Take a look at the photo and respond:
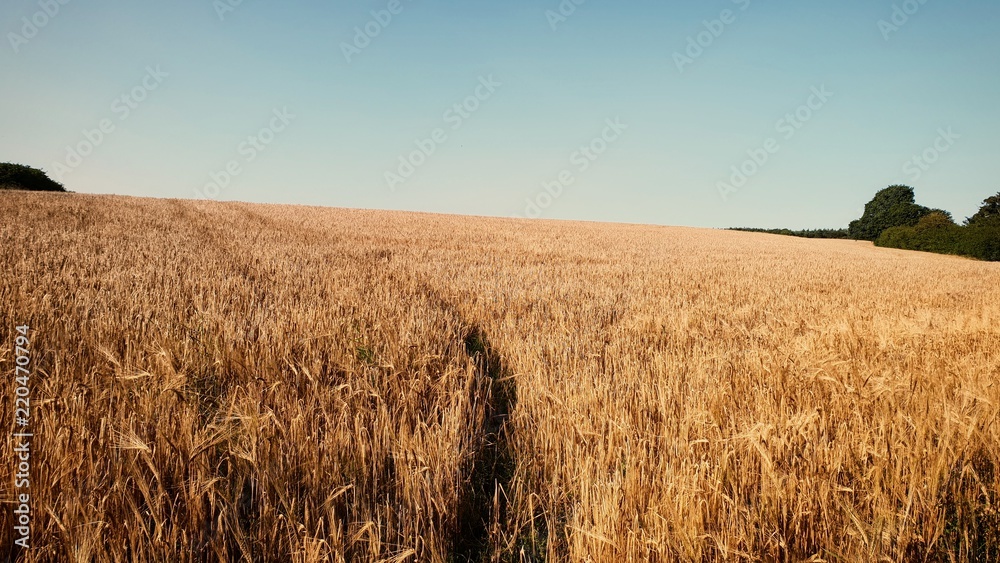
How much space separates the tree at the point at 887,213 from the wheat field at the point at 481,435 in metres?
70.7

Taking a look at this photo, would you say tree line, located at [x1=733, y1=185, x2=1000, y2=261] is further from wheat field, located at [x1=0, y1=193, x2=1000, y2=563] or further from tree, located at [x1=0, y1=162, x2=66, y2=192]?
tree, located at [x1=0, y1=162, x2=66, y2=192]

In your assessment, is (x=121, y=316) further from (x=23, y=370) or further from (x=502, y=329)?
(x=502, y=329)

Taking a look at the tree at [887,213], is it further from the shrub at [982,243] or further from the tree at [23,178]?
the tree at [23,178]

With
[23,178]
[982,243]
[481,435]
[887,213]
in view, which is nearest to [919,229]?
[982,243]

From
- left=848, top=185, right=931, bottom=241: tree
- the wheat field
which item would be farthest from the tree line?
the wheat field

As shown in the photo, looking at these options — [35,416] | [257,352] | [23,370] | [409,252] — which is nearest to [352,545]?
[35,416]

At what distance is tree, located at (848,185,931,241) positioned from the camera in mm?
56656

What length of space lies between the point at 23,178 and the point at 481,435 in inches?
2940

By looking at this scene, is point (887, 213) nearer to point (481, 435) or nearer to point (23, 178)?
point (481, 435)

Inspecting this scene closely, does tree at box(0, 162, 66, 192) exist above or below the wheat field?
above

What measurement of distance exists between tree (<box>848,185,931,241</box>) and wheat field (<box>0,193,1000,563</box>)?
70.7 metres

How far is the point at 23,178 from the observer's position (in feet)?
166

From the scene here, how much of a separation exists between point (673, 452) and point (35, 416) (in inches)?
124

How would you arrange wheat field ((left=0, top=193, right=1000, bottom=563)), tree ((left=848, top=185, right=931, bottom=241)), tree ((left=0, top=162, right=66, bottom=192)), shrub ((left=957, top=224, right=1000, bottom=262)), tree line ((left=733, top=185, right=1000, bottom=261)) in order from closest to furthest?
wheat field ((left=0, top=193, right=1000, bottom=563)) < shrub ((left=957, top=224, right=1000, bottom=262)) < tree line ((left=733, top=185, right=1000, bottom=261)) < tree ((left=0, top=162, right=66, bottom=192)) < tree ((left=848, top=185, right=931, bottom=241))
